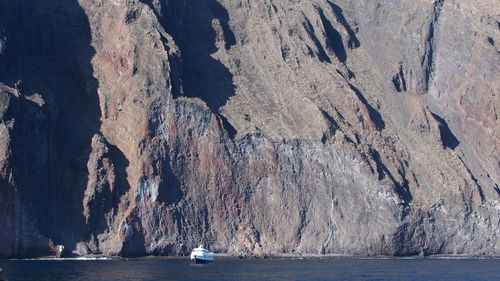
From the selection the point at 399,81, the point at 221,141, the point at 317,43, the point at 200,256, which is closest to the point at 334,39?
the point at 317,43

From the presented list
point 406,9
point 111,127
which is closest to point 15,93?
point 111,127

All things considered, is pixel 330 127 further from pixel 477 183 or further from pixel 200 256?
pixel 200 256

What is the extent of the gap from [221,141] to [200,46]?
23123 mm

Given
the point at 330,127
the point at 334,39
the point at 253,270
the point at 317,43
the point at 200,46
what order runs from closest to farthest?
the point at 253,270 < the point at 330,127 < the point at 200,46 < the point at 317,43 < the point at 334,39

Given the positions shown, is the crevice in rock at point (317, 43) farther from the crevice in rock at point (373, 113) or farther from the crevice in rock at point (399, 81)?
the crevice in rock at point (399, 81)

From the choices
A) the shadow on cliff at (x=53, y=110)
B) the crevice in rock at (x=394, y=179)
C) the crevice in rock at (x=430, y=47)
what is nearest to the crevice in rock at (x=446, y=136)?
the crevice in rock at (x=430, y=47)

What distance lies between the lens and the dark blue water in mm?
94750

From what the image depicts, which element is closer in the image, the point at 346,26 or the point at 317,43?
the point at 317,43

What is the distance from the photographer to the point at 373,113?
150 m

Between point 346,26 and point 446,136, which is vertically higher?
point 346,26

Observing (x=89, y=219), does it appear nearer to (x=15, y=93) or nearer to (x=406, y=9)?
(x=15, y=93)

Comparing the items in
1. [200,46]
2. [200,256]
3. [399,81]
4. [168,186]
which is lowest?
[200,256]

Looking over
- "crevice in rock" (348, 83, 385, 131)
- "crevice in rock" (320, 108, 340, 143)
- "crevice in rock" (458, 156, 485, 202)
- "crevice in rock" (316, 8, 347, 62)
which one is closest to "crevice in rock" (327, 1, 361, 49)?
"crevice in rock" (316, 8, 347, 62)

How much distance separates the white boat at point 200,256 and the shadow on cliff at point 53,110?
1337 cm
